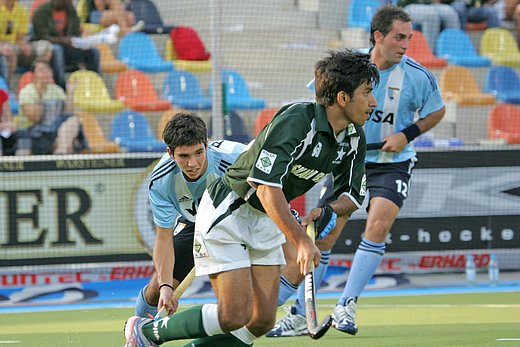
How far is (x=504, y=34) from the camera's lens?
47.1 ft

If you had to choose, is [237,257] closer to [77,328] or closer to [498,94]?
[77,328]

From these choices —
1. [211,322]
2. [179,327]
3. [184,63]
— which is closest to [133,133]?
[184,63]

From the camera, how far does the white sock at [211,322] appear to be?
190 inches

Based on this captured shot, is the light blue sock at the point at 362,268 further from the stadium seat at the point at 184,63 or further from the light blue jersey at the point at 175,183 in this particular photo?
the stadium seat at the point at 184,63

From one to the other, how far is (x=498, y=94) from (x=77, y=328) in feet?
24.3

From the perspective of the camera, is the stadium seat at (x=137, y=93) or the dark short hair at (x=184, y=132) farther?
the stadium seat at (x=137, y=93)

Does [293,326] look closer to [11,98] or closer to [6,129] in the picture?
[6,129]

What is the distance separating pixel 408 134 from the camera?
23.2 ft

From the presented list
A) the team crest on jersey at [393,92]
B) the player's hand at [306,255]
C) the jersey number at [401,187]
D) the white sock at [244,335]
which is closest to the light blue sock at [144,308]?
the white sock at [244,335]

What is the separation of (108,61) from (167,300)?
7.71m

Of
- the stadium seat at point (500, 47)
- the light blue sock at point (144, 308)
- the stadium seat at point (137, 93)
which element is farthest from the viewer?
the stadium seat at point (500, 47)

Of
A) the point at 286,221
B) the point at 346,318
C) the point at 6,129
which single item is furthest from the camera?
the point at 6,129

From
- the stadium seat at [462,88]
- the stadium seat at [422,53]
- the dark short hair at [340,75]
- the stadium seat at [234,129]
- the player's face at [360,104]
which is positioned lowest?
the stadium seat at [234,129]

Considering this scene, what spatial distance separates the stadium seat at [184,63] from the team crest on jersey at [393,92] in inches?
211
